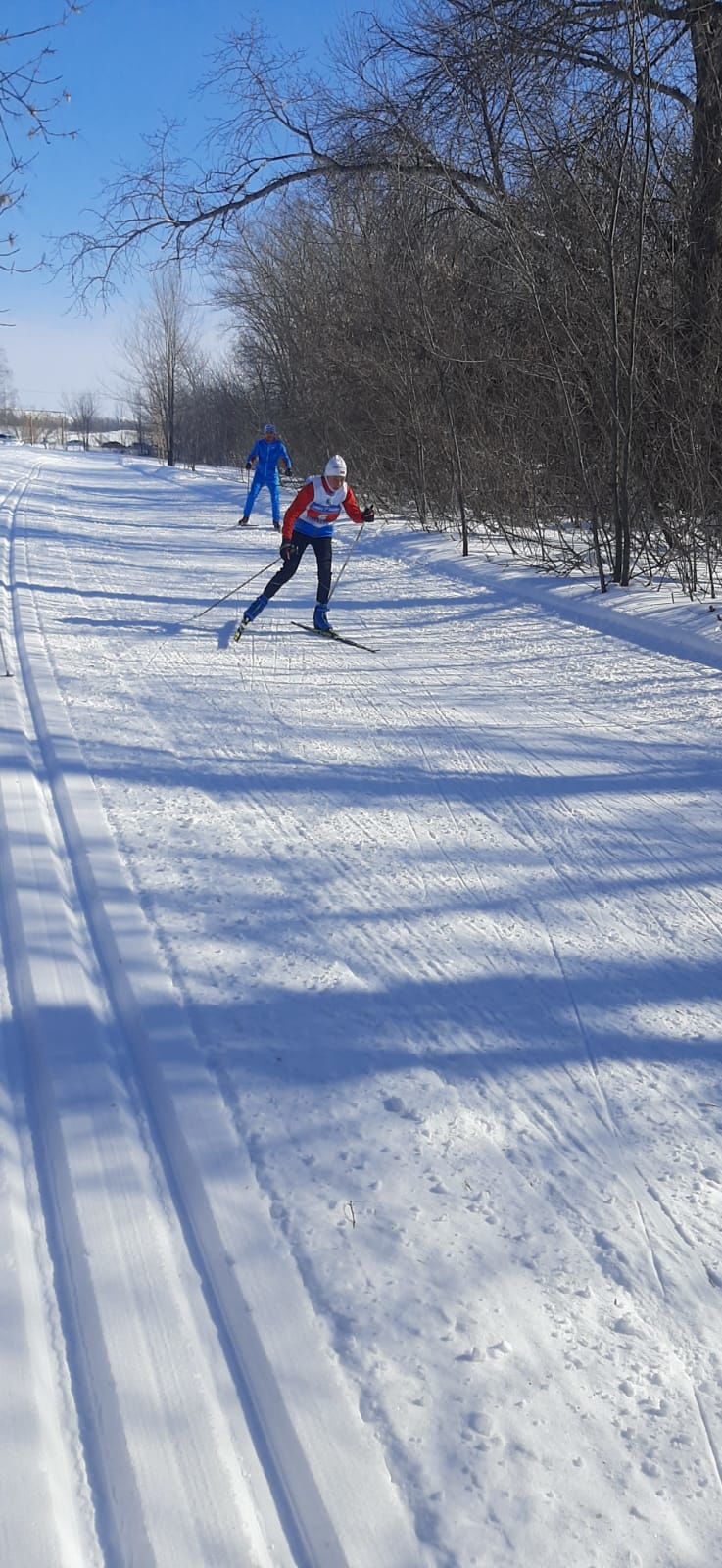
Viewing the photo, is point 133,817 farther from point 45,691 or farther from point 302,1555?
point 302,1555

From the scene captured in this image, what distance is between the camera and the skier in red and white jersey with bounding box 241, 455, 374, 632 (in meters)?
9.29

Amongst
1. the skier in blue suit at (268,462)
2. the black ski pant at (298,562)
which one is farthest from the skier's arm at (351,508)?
the skier in blue suit at (268,462)

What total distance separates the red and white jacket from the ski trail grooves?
248 inches

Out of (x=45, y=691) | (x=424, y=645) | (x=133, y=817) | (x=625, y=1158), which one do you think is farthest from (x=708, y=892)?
(x=424, y=645)

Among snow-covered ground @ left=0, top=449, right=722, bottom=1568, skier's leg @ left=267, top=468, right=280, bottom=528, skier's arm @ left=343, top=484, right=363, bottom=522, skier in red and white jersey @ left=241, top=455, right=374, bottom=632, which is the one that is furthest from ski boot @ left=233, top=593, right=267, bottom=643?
skier's leg @ left=267, top=468, right=280, bottom=528

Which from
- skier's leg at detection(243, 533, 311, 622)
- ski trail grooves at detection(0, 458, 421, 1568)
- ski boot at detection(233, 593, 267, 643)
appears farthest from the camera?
skier's leg at detection(243, 533, 311, 622)

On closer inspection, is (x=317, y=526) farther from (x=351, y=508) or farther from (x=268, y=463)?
(x=268, y=463)

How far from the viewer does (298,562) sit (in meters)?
9.51

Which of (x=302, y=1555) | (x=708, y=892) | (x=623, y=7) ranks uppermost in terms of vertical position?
(x=623, y=7)

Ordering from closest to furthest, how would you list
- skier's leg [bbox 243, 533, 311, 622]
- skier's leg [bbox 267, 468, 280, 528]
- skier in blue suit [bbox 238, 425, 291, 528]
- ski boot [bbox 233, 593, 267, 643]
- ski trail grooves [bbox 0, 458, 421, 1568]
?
ski trail grooves [bbox 0, 458, 421, 1568] < ski boot [bbox 233, 593, 267, 643] < skier's leg [bbox 243, 533, 311, 622] < skier in blue suit [bbox 238, 425, 291, 528] < skier's leg [bbox 267, 468, 280, 528]

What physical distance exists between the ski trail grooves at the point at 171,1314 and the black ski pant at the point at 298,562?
20.1 ft

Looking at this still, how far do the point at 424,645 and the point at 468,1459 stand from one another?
7795mm

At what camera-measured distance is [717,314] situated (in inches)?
438

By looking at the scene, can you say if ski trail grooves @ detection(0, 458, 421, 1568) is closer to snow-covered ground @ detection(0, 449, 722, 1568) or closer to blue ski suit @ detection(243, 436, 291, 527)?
Answer: snow-covered ground @ detection(0, 449, 722, 1568)
